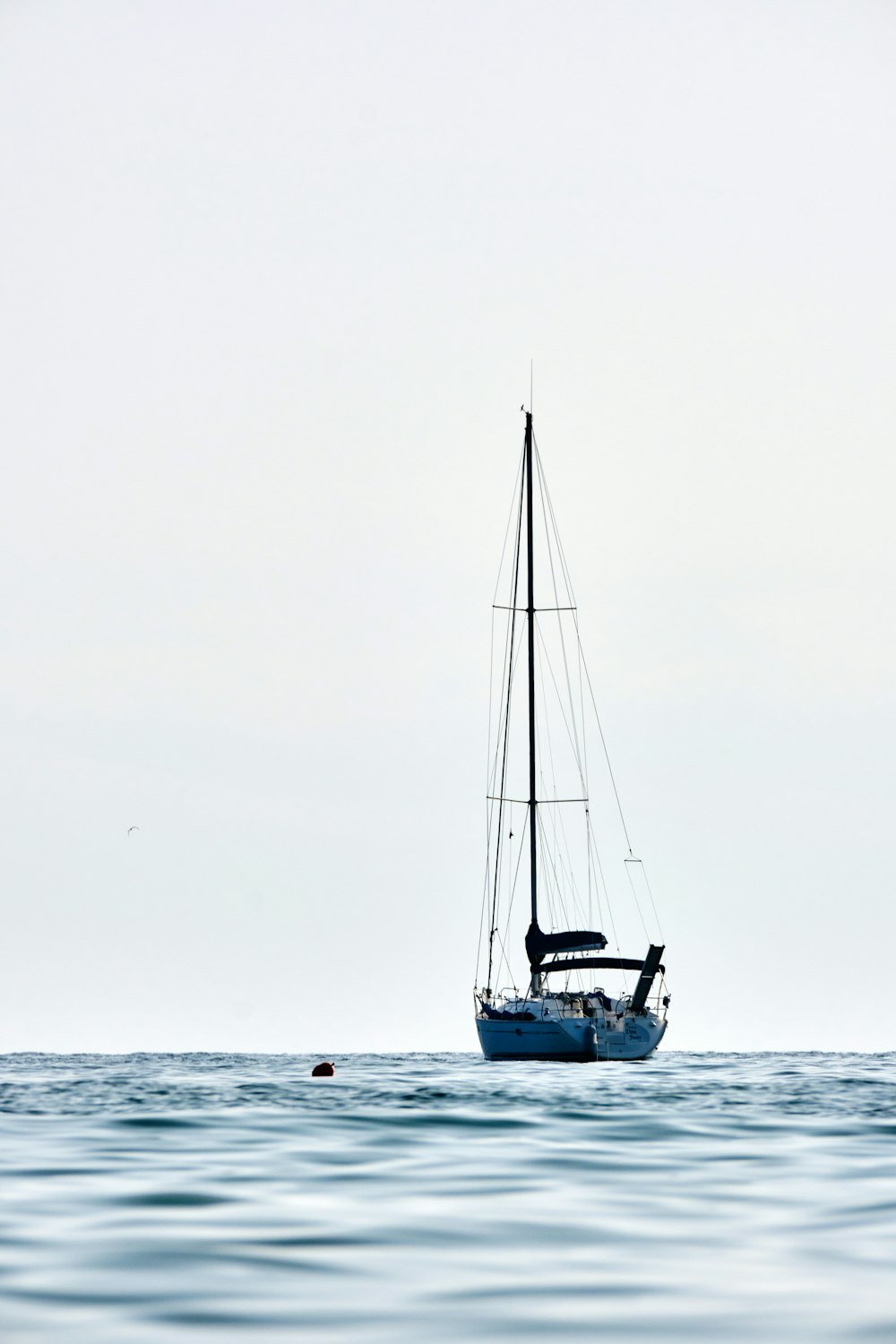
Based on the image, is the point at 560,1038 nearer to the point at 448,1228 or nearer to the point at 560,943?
the point at 560,943

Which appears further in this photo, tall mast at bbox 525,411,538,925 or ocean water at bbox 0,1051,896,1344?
tall mast at bbox 525,411,538,925

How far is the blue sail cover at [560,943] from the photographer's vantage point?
258 feet

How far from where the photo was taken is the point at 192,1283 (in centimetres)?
1245

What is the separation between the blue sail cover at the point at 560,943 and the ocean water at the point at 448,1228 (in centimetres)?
4734

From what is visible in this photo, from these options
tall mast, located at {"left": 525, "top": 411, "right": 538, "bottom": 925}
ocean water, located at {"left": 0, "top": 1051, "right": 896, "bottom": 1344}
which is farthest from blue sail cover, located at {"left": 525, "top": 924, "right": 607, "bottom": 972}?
ocean water, located at {"left": 0, "top": 1051, "right": 896, "bottom": 1344}

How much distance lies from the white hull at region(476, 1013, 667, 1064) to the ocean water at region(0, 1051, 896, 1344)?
43.8 metres

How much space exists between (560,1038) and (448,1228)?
60.5m

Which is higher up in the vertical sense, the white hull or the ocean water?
the white hull

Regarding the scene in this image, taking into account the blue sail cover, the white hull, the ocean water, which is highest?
the blue sail cover

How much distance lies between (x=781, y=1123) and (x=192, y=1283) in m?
19.1

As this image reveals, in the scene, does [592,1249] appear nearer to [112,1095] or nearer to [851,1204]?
[851,1204]

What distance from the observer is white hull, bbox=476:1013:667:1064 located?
2940 inches

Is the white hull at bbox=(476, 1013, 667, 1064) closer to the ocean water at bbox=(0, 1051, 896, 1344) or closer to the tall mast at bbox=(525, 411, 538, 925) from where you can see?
the tall mast at bbox=(525, 411, 538, 925)

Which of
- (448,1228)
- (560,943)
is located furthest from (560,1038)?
(448,1228)
